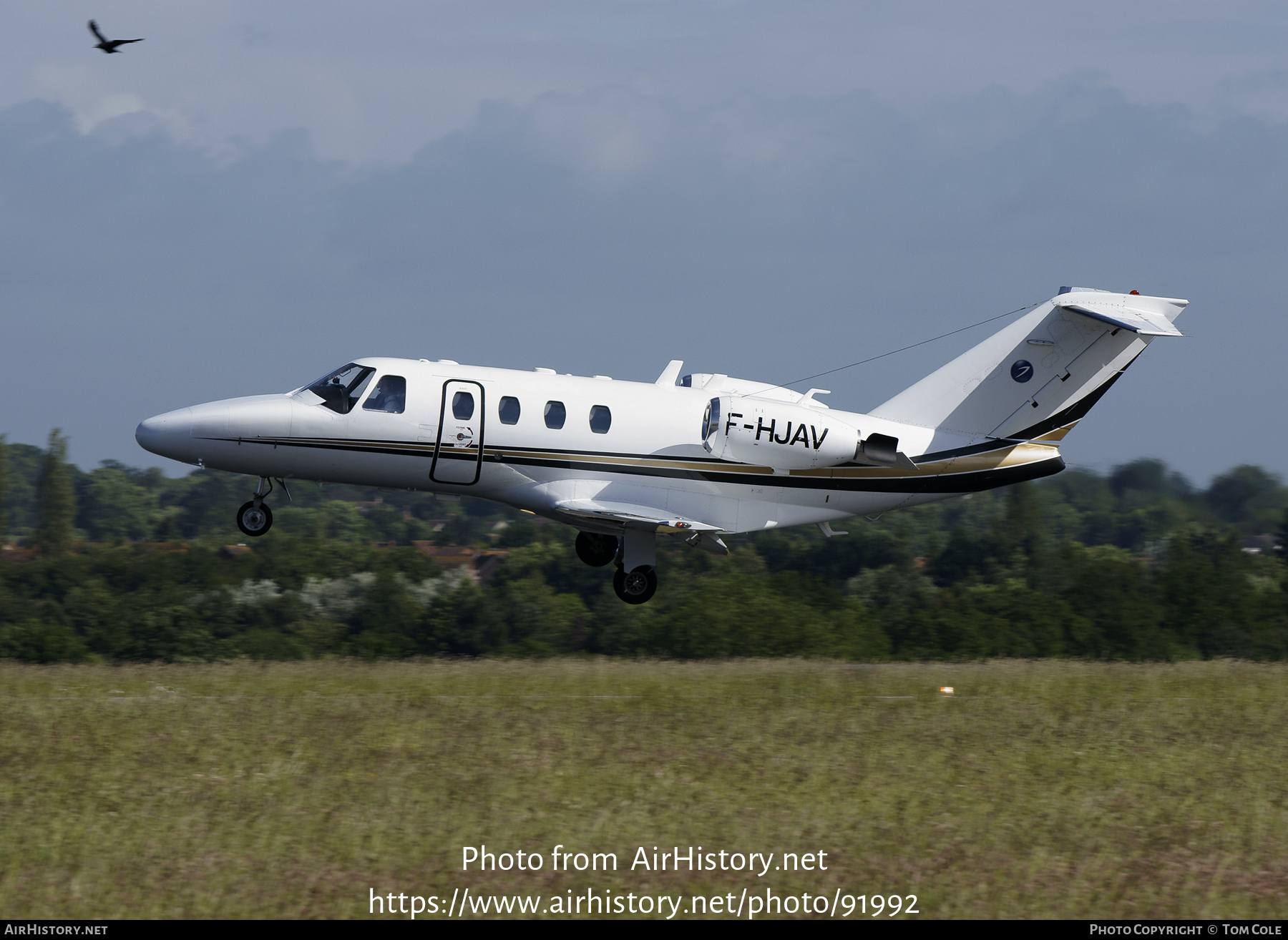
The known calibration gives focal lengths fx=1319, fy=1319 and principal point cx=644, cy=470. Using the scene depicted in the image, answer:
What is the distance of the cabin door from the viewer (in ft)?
68.3

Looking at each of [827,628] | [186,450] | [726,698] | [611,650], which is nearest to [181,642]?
[611,650]

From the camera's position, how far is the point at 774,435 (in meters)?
21.6

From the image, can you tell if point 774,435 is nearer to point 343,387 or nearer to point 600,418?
point 600,418

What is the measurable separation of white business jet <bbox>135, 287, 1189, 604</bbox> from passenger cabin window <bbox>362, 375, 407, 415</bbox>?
0.02 m

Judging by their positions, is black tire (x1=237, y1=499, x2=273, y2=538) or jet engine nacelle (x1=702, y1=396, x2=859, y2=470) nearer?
jet engine nacelle (x1=702, y1=396, x2=859, y2=470)

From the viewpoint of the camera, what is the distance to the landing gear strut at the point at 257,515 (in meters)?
21.6

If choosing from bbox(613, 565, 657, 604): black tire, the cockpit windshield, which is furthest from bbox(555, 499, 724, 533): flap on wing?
the cockpit windshield

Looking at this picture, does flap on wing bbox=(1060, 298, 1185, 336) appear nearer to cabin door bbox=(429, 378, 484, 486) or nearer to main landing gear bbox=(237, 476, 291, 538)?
cabin door bbox=(429, 378, 484, 486)

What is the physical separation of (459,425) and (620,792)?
8.03 meters

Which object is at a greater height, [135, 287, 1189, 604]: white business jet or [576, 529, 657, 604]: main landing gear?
[135, 287, 1189, 604]: white business jet

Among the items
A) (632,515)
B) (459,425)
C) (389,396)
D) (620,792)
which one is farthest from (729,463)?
(620,792)

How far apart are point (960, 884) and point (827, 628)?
3616 centimetres

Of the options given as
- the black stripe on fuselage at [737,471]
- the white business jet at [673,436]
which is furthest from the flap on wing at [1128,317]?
the black stripe on fuselage at [737,471]

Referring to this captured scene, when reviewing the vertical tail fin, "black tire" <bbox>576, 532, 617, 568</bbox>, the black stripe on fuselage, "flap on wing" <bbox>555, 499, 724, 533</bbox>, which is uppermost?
the vertical tail fin
